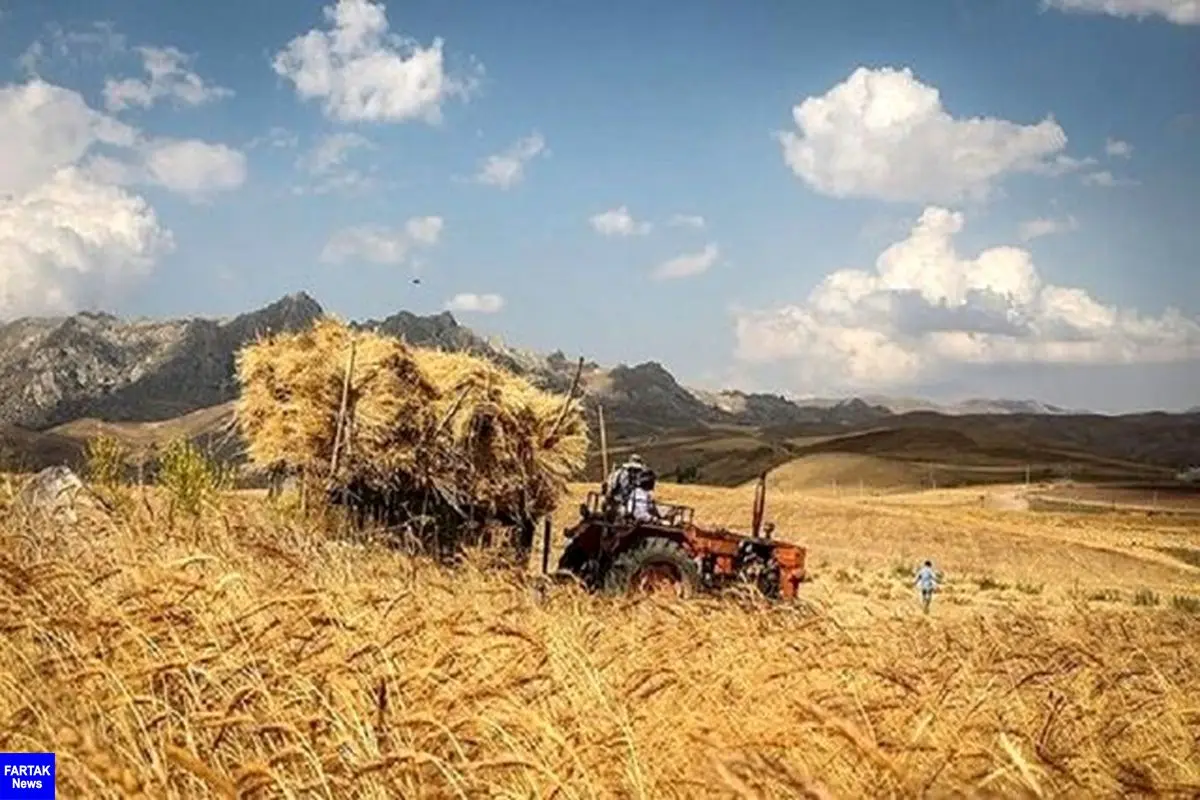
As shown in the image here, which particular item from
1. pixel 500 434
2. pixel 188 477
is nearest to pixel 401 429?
pixel 500 434

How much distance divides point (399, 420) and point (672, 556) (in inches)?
146

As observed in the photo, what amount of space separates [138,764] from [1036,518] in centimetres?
5114

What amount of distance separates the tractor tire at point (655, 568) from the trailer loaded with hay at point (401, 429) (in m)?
1.60

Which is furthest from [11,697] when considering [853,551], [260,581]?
[853,551]

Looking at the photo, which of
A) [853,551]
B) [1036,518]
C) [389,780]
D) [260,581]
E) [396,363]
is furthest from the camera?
[1036,518]

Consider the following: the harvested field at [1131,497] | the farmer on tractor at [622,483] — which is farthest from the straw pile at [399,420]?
the harvested field at [1131,497]

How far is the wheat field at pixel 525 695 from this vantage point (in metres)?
2.57

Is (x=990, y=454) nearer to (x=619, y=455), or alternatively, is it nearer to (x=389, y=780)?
(x=619, y=455)

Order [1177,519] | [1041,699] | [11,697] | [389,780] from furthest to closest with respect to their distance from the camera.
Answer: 1. [1177,519]
2. [1041,699]
3. [11,697]
4. [389,780]

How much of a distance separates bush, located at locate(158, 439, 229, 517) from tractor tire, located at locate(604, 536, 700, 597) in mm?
4757

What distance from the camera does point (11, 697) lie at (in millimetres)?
3359

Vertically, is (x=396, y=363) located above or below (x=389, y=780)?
above

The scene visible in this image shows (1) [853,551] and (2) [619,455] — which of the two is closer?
(1) [853,551]

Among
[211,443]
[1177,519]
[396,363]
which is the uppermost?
[396,363]
